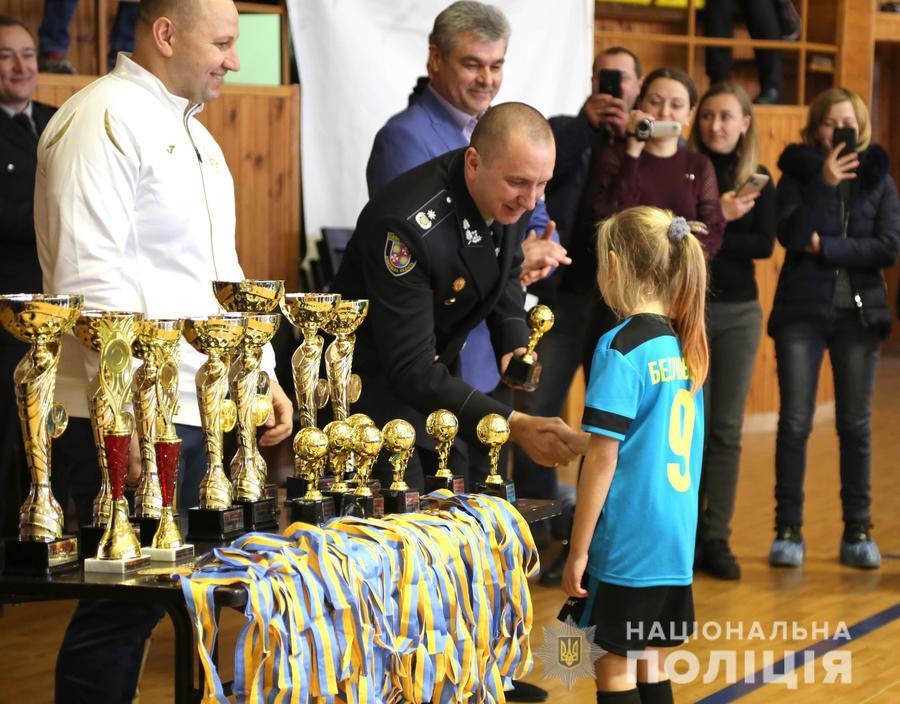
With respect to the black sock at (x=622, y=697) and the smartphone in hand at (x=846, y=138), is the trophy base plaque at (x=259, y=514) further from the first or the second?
the smartphone in hand at (x=846, y=138)

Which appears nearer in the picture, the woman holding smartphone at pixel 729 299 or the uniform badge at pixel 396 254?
the uniform badge at pixel 396 254

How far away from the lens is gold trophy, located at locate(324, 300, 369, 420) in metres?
2.30

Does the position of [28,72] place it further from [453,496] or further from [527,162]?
[453,496]

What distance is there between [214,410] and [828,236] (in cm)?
297

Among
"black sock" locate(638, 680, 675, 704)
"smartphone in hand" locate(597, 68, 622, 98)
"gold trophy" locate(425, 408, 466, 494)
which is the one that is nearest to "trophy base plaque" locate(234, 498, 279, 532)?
"gold trophy" locate(425, 408, 466, 494)

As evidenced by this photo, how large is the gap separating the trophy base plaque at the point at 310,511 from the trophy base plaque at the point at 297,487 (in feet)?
0.26

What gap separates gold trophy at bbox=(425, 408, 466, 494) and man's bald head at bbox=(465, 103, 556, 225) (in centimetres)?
54

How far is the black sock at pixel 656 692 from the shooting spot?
2508 mm

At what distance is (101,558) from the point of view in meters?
1.80

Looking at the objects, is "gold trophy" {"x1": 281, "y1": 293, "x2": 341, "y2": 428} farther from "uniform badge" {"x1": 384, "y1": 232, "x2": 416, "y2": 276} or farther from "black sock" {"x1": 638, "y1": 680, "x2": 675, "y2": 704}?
"black sock" {"x1": 638, "y1": 680, "x2": 675, "y2": 704}

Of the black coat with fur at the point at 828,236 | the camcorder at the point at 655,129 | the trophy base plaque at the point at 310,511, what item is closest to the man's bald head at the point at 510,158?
the trophy base plaque at the point at 310,511

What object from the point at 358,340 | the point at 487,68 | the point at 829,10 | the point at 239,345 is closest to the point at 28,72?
the point at 487,68

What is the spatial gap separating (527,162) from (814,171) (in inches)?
85.8

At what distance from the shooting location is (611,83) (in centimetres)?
415
